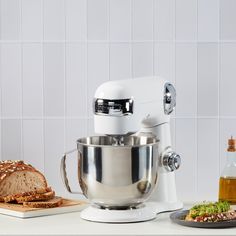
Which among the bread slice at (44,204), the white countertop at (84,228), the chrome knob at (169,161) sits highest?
the chrome knob at (169,161)

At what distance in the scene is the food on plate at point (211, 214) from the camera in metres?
2.07

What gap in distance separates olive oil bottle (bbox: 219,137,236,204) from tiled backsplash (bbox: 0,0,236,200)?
0.89ft

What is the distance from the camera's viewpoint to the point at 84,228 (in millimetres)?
2059

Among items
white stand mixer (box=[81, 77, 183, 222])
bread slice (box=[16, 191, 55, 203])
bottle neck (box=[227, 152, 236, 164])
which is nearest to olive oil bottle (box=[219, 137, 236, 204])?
bottle neck (box=[227, 152, 236, 164])

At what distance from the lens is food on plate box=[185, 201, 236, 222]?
2.07m

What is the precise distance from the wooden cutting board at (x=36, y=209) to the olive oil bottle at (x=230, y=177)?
17.1 inches

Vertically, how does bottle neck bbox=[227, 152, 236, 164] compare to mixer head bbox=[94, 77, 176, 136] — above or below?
below

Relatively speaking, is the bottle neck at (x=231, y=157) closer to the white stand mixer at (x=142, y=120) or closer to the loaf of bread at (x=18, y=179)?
the white stand mixer at (x=142, y=120)

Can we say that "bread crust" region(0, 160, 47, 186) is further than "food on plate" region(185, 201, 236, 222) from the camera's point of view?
Yes

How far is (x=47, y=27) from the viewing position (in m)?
2.68

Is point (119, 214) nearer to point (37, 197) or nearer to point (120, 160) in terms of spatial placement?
point (120, 160)

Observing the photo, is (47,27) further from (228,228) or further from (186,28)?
(228,228)

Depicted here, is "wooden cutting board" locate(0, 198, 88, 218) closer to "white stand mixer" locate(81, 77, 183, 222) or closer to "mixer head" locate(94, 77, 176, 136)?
"white stand mixer" locate(81, 77, 183, 222)

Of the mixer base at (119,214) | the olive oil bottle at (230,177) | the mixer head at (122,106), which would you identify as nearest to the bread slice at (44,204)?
the mixer base at (119,214)
